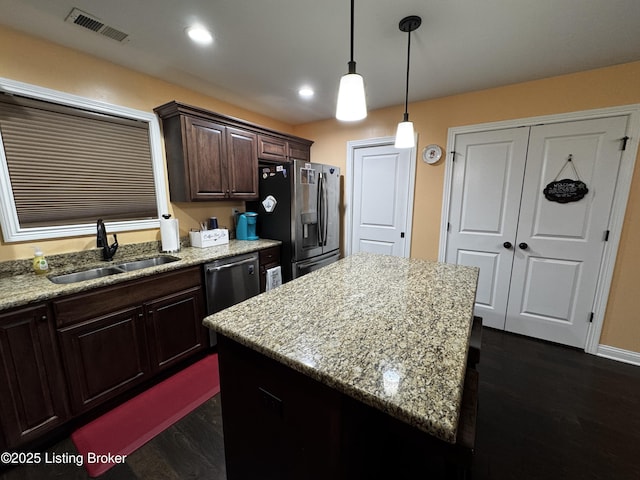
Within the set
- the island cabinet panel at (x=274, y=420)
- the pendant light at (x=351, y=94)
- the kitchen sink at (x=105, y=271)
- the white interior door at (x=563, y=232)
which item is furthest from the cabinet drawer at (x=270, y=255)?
the white interior door at (x=563, y=232)

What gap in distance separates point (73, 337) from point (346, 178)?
3066mm

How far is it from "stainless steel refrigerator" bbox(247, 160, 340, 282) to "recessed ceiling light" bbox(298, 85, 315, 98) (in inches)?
26.9

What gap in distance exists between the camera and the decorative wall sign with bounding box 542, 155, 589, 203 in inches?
91.6

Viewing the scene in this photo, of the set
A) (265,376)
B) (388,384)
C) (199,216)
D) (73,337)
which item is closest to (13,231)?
(73,337)

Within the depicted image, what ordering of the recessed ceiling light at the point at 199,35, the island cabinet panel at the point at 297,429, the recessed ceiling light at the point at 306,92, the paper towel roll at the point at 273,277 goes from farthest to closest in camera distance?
the paper towel roll at the point at 273,277 < the recessed ceiling light at the point at 306,92 < the recessed ceiling light at the point at 199,35 < the island cabinet panel at the point at 297,429

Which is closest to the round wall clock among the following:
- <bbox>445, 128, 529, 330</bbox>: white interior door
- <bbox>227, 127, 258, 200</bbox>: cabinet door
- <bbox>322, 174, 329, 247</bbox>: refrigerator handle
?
<bbox>445, 128, 529, 330</bbox>: white interior door

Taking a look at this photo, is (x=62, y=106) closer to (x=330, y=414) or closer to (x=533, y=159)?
(x=330, y=414)

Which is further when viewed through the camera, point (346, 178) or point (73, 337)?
point (346, 178)

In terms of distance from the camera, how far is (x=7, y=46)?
167 centimetres

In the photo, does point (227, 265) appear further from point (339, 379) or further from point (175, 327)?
point (339, 379)

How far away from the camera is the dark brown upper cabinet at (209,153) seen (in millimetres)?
2365

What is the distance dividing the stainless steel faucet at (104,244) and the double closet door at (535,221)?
10.7 feet

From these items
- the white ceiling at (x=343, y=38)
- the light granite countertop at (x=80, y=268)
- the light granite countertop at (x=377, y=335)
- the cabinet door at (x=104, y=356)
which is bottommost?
the cabinet door at (x=104, y=356)

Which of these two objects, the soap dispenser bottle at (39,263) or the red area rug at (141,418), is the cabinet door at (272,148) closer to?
the soap dispenser bottle at (39,263)
